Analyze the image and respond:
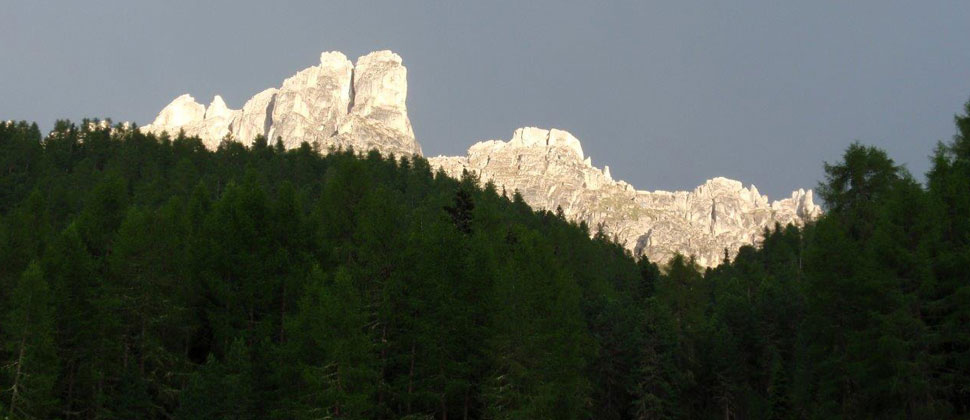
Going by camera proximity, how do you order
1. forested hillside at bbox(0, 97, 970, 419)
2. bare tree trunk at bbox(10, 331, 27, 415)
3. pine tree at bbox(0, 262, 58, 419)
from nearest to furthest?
1. bare tree trunk at bbox(10, 331, 27, 415)
2. pine tree at bbox(0, 262, 58, 419)
3. forested hillside at bbox(0, 97, 970, 419)

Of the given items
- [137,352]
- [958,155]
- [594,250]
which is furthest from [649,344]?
[594,250]

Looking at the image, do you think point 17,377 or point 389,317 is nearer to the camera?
point 17,377

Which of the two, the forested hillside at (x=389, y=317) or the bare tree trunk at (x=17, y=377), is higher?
the forested hillside at (x=389, y=317)

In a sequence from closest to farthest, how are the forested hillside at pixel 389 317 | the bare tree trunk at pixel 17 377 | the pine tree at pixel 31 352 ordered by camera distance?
the bare tree trunk at pixel 17 377 < the pine tree at pixel 31 352 < the forested hillside at pixel 389 317

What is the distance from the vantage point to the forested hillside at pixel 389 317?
39.6m

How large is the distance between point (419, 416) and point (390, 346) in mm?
4447

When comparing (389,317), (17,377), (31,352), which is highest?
(389,317)

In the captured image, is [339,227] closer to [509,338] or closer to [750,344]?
[509,338]

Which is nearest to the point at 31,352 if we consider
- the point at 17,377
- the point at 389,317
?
the point at 17,377

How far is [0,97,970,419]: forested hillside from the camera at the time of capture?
39594 mm

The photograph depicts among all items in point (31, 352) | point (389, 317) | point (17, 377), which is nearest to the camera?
point (17, 377)

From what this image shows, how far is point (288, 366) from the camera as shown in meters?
42.6

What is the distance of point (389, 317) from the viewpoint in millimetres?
45469

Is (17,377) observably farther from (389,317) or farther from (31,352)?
(389,317)
